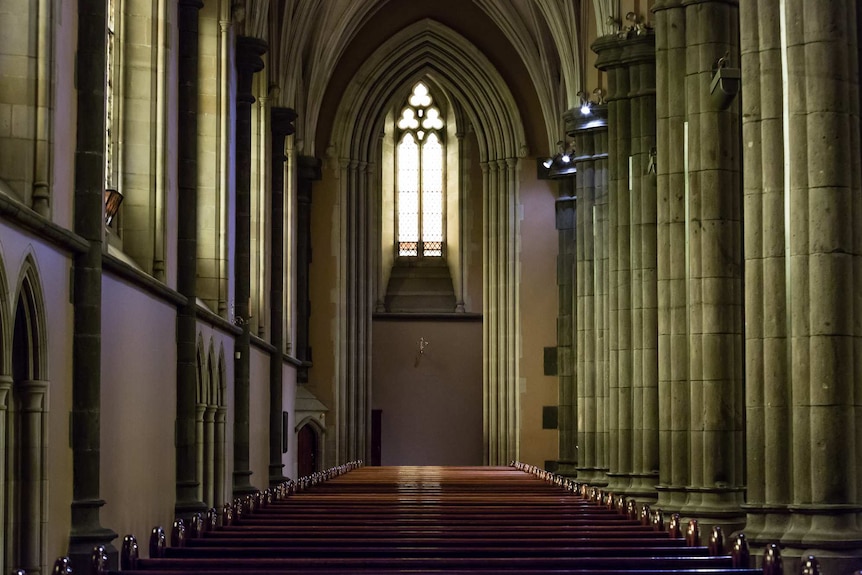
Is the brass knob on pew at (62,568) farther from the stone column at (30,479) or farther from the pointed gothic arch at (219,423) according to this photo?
the pointed gothic arch at (219,423)

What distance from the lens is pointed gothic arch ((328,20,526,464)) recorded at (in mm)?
32594

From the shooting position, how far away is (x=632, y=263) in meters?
19.9

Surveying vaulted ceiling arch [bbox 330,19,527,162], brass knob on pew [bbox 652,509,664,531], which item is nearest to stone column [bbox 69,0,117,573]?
brass knob on pew [bbox 652,509,664,531]

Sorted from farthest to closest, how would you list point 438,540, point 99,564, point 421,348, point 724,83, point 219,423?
point 421,348 < point 219,423 < point 724,83 < point 438,540 < point 99,564

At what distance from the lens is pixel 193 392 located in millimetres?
16281

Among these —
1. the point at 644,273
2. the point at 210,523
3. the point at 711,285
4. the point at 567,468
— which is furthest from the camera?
the point at 567,468

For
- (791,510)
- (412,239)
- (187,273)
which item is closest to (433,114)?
(412,239)

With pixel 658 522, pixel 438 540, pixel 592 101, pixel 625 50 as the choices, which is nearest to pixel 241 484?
pixel 625 50

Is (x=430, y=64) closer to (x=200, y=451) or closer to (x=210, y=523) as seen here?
(x=200, y=451)

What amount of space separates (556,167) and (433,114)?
7.34 meters

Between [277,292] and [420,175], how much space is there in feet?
42.8

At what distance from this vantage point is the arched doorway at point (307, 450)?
3095cm

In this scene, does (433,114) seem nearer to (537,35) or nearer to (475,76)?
(475,76)

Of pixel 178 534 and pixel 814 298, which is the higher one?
pixel 814 298
